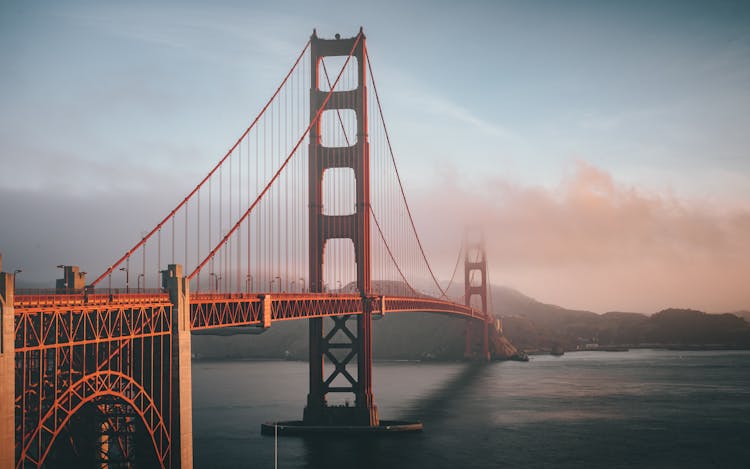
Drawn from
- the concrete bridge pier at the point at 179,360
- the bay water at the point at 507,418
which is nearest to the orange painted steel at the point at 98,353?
the concrete bridge pier at the point at 179,360

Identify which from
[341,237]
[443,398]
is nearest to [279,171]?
[341,237]

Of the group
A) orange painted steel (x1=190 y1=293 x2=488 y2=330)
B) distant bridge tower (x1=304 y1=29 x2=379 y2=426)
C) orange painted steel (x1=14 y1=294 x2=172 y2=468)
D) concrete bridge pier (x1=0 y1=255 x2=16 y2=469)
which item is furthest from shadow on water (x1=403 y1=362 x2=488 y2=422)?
concrete bridge pier (x1=0 y1=255 x2=16 y2=469)

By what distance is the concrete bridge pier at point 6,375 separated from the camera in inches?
873

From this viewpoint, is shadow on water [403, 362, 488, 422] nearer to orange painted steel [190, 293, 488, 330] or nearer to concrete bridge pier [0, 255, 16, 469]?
orange painted steel [190, 293, 488, 330]

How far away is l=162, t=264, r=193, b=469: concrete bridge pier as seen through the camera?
33000 millimetres

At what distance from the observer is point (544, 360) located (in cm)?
16225

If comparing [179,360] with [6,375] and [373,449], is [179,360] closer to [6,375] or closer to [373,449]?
[6,375]

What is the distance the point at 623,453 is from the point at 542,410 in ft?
75.2

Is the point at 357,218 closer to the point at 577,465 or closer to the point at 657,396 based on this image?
the point at 577,465

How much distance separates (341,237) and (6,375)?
135 feet

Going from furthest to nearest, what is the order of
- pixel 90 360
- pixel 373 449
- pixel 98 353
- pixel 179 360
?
pixel 373 449, pixel 90 360, pixel 179 360, pixel 98 353

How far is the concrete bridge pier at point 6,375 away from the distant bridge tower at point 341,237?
3787 centimetres

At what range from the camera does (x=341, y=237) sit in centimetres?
6266

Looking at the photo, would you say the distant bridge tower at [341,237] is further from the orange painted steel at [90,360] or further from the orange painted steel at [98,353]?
the orange painted steel at [90,360]
